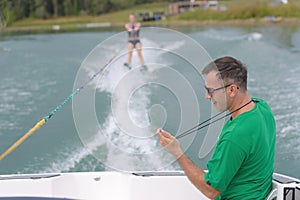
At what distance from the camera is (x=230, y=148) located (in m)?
1.50

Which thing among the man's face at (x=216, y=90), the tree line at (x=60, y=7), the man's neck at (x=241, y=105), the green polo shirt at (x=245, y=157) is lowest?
the tree line at (x=60, y=7)

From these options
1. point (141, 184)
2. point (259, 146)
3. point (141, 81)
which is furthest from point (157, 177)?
point (141, 81)

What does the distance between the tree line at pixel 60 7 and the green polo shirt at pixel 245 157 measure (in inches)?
1029

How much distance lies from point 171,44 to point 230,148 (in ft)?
31.3

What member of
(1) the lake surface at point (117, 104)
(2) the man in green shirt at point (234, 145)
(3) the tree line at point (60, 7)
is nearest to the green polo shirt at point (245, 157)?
(2) the man in green shirt at point (234, 145)

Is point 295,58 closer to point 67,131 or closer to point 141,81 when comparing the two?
point 141,81

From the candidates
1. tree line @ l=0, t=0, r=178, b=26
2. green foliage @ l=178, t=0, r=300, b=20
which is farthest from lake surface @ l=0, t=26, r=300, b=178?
tree line @ l=0, t=0, r=178, b=26

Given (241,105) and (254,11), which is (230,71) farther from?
(254,11)

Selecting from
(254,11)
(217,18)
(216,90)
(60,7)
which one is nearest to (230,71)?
(216,90)

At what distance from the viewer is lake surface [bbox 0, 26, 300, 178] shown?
3.68 metres

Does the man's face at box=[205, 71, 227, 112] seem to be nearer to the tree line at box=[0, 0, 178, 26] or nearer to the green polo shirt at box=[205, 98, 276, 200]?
the green polo shirt at box=[205, 98, 276, 200]

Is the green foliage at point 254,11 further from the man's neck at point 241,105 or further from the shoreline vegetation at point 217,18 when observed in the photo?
the man's neck at point 241,105

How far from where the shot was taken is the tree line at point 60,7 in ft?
87.1

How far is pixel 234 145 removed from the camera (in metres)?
1.50
